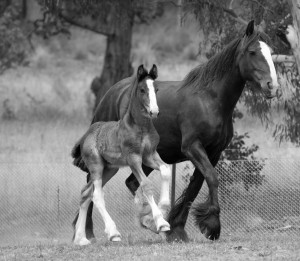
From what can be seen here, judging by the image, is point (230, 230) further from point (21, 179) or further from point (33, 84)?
point (33, 84)

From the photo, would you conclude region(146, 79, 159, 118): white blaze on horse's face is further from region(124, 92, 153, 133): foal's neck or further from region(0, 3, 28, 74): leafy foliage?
region(0, 3, 28, 74): leafy foliage

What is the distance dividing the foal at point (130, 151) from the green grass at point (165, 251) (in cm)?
28

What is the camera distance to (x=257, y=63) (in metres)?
9.85

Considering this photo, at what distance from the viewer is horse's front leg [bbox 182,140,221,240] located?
9.87 meters

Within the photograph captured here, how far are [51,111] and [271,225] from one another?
14.7 m

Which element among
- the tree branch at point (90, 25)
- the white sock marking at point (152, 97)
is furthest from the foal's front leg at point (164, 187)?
the tree branch at point (90, 25)

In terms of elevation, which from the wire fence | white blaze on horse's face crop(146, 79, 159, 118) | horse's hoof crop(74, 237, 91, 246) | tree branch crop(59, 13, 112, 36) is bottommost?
the wire fence

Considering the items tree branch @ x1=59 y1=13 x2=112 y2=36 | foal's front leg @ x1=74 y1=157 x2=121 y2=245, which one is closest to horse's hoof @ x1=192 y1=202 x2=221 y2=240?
foal's front leg @ x1=74 y1=157 x2=121 y2=245

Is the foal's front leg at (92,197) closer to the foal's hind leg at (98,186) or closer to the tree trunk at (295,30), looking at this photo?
the foal's hind leg at (98,186)

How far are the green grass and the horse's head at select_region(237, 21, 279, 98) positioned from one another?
1.67 m

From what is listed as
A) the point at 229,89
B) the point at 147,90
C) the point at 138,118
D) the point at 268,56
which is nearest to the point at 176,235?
the point at 138,118

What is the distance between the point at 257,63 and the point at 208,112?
80 centimetres

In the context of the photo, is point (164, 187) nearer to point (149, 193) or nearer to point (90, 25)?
point (149, 193)

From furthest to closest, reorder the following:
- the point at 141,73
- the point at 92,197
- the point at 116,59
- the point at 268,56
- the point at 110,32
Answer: the point at 116,59
the point at 110,32
the point at 92,197
the point at 268,56
the point at 141,73
